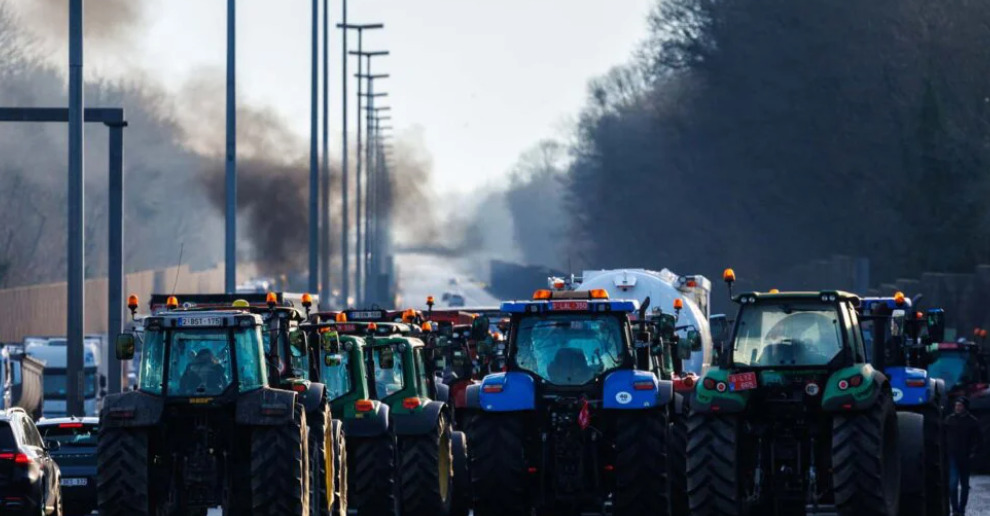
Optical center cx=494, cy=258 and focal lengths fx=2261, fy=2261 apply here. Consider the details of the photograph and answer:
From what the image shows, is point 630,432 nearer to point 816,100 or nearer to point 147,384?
point 147,384

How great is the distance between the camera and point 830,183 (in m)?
84.2

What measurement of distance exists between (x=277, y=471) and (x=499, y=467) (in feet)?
9.04

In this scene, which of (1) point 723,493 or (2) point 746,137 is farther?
(2) point 746,137

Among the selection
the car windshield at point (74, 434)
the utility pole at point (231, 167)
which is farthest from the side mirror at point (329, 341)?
the utility pole at point (231, 167)

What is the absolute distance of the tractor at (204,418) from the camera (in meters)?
19.7

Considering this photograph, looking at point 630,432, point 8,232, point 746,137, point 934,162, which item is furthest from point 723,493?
point 8,232

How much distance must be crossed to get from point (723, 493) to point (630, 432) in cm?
226

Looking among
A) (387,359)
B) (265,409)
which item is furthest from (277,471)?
(387,359)

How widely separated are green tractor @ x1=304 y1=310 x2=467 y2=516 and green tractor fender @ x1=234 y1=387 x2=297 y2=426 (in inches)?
81.9

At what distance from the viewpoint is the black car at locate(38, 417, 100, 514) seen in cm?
2753

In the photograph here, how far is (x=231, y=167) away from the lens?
4600 centimetres

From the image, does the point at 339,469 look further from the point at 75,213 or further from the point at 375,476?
the point at 75,213

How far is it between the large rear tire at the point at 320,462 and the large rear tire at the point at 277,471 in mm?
1485

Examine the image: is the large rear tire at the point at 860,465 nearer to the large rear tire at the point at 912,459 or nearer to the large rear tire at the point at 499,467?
the large rear tire at the point at 912,459
